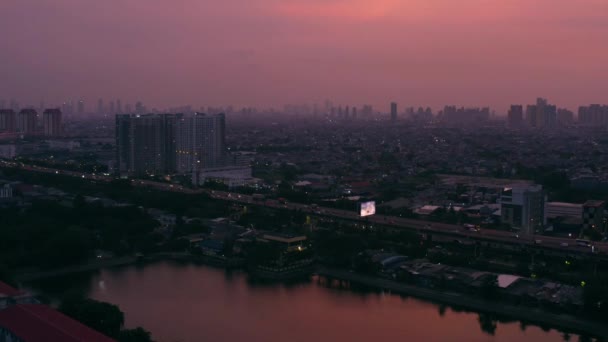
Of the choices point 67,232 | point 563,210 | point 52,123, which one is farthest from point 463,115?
point 67,232

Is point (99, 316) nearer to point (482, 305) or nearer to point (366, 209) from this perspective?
point (482, 305)

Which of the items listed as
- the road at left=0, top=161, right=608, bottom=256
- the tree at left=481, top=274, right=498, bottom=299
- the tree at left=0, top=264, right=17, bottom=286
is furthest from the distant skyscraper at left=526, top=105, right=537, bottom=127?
the tree at left=0, top=264, right=17, bottom=286

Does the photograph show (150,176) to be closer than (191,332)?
No

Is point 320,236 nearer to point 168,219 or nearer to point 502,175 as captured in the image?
point 168,219

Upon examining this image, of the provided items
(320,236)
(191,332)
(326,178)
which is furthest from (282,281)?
(326,178)

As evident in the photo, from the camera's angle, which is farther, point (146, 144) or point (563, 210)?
point (146, 144)
